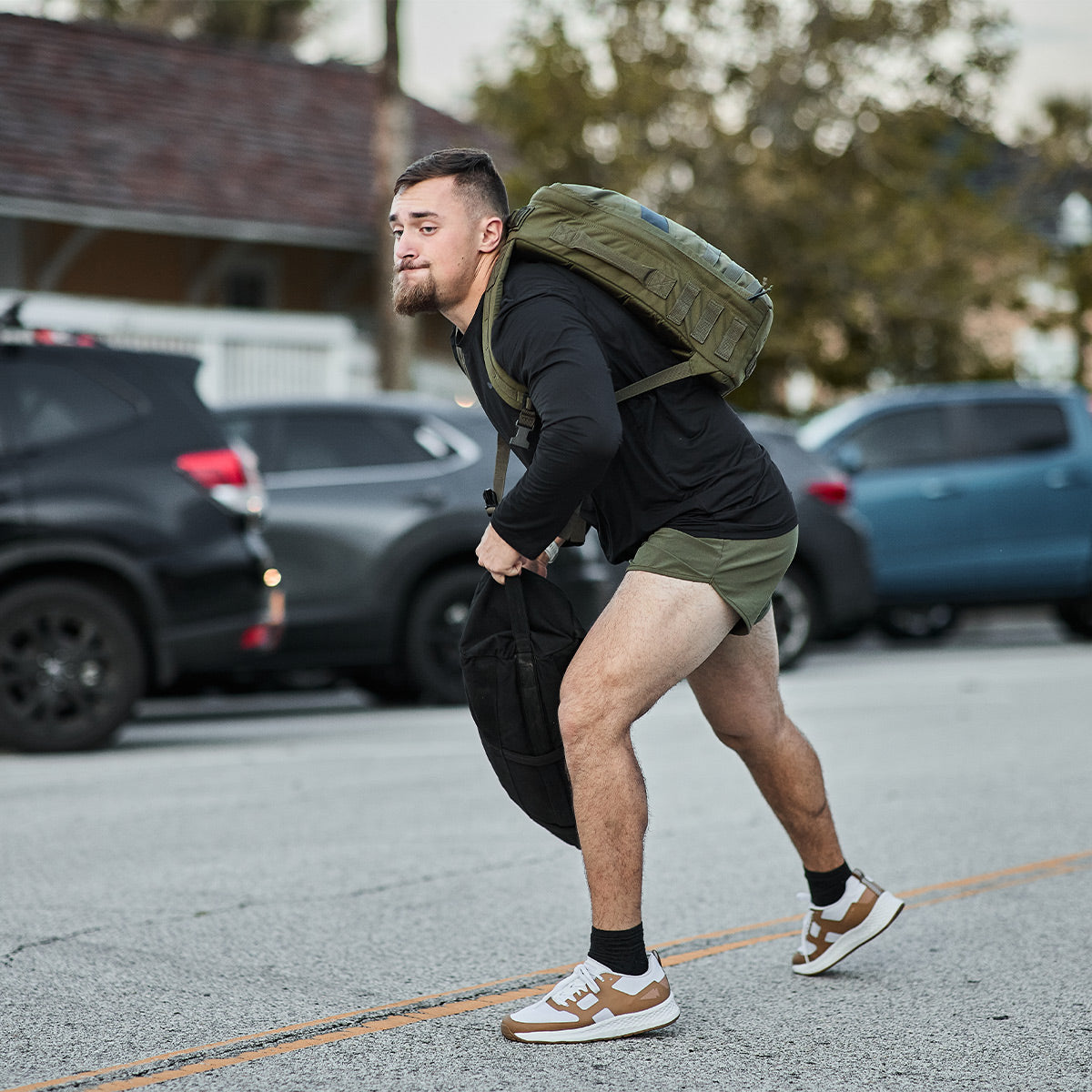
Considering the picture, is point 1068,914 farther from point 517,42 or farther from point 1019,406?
point 517,42

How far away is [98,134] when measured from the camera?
18.6m

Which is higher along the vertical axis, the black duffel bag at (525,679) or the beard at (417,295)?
the beard at (417,295)

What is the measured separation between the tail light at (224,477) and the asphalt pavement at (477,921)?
3.77 feet

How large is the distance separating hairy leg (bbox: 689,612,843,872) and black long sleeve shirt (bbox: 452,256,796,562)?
324mm

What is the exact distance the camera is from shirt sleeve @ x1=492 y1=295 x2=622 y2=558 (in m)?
3.41

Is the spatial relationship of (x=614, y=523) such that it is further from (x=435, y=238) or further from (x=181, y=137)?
(x=181, y=137)

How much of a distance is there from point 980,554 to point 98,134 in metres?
10.1

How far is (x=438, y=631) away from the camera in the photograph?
10.0 meters

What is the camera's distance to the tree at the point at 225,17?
3659 cm

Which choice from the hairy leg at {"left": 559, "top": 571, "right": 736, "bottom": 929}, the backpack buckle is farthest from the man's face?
the hairy leg at {"left": 559, "top": 571, "right": 736, "bottom": 929}

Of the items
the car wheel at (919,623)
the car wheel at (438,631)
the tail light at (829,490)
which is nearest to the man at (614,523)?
the car wheel at (438,631)

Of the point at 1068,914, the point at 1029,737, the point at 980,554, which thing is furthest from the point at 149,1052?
the point at 980,554

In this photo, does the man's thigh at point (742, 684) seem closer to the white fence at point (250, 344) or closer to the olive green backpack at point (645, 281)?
the olive green backpack at point (645, 281)

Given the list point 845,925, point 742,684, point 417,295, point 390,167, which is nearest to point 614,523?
point 742,684
